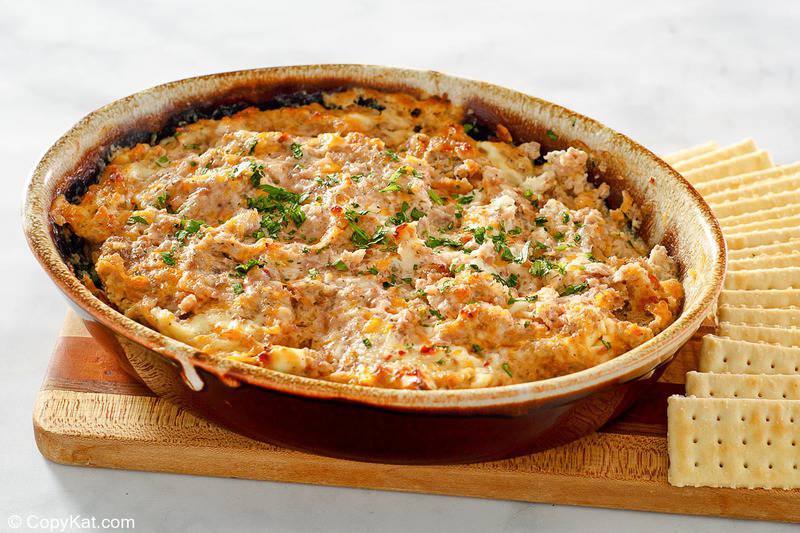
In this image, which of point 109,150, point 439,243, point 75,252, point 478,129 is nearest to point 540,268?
point 439,243

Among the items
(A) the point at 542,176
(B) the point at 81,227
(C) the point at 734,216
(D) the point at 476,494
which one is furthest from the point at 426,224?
(C) the point at 734,216

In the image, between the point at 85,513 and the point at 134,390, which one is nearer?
the point at 85,513

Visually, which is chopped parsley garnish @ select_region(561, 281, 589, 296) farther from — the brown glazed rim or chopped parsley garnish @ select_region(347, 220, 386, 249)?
chopped parsley garnish @ select_region(347, 220, 386, 249)

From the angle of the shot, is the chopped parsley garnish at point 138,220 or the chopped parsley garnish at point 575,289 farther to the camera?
the chopped parsley garnish at point 138,220

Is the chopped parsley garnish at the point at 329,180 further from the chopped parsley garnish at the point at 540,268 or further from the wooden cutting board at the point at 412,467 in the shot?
the wooden cutting board at the point at 412,467

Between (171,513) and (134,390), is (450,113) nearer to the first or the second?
(134,390)

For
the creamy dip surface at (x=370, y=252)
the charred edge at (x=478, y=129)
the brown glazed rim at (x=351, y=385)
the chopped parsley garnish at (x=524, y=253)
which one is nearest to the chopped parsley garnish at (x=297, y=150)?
the creamy dip surface at (x=370, y=252)
